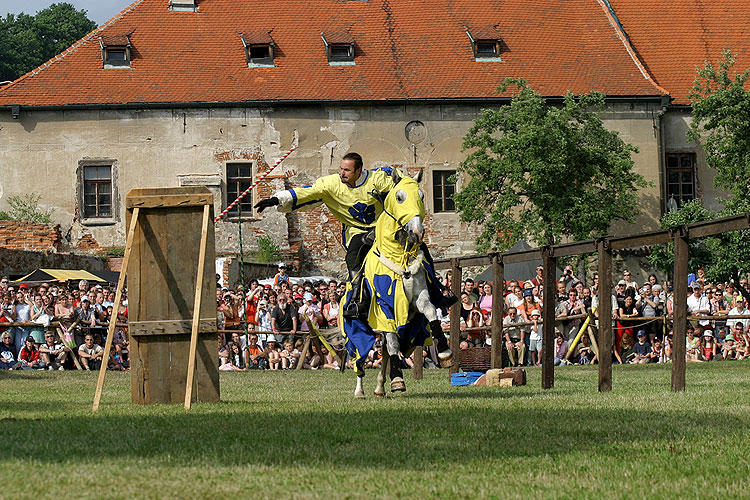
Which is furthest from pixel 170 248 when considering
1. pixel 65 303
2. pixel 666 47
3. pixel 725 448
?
pixel 666 47

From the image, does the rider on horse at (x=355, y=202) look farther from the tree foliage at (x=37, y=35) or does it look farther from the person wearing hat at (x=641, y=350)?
the tree foliage at (x=37, y=35)

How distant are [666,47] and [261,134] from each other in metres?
17.4

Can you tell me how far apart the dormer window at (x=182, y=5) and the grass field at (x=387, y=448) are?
131 feet

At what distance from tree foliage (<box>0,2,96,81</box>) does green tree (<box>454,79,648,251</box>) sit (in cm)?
5025

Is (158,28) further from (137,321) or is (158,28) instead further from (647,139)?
(137,321)

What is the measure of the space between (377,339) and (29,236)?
25.5 meters

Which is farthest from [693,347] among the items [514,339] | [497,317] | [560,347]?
[497,317]

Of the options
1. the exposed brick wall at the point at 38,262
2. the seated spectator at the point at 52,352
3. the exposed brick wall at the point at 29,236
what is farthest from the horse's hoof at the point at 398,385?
the exposed brick wall at the point at 29,236

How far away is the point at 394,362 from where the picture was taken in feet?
38.1

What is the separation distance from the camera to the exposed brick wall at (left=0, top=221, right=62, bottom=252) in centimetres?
4269

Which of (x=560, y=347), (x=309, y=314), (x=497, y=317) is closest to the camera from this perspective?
(x=497, y=317)

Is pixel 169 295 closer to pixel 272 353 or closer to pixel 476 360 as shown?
pixel 476 360

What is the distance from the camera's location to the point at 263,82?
150 ft

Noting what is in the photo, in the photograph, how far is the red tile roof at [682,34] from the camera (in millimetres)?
47844
